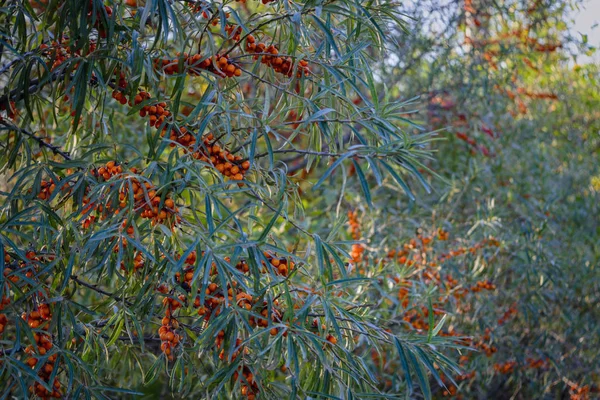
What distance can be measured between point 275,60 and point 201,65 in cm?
18

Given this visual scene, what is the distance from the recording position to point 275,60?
4.95 feet

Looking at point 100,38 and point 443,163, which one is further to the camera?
point 443,163

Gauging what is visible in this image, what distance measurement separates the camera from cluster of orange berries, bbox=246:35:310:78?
4.92 feet

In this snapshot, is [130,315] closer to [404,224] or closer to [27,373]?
[27,373]

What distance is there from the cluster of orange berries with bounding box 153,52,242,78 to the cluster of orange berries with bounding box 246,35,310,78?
0.06m

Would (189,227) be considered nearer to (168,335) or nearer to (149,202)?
(149,202)

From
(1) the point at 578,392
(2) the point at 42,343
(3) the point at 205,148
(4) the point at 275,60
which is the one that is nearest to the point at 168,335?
(2) the point at 42,343

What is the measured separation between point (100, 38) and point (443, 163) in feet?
9.27

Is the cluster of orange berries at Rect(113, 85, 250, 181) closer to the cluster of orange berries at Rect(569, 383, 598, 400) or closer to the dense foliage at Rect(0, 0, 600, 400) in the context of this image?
the dense foliage at Rect(0, 0, 600, 400)

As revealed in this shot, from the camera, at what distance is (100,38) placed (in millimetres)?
1486

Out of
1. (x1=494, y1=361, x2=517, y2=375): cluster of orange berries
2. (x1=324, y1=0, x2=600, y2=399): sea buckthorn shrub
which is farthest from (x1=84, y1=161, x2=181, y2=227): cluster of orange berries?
(x1=494, y1=361, x2=517, y2=375): cluster of orange berries

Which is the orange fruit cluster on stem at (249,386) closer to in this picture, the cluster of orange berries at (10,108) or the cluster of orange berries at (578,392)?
the cluster of orange berries at (10,108)

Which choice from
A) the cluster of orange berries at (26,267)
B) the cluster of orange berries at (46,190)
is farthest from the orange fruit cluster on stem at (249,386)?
the cluster of orange berries at (46,190)

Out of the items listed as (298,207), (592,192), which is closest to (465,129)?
(592,192)
